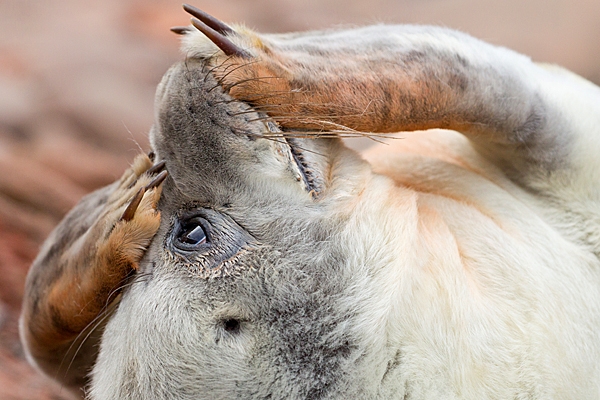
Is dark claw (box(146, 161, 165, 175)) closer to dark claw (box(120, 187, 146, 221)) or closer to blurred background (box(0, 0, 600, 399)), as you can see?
dark claw (box(120, 187, 146, 221))

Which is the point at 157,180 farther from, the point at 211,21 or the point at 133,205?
the point at 211,21

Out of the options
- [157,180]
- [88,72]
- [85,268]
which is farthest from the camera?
[88,72]

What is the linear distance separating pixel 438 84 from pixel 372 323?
72 cm

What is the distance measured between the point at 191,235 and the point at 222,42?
1.59 feet

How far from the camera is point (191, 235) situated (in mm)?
1613

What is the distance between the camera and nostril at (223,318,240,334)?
1.52 meters

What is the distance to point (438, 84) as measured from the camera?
5.94 ft

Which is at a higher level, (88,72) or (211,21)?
(211,21)

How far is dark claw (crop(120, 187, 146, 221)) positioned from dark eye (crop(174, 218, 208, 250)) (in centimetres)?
13

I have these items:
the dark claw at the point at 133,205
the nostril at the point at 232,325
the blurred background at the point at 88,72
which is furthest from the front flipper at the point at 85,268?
the blurred background at the point at 88,72

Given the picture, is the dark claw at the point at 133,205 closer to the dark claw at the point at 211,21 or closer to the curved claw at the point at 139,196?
the curved claw at the point at 139,196

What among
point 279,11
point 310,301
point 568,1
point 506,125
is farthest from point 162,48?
point 310,301

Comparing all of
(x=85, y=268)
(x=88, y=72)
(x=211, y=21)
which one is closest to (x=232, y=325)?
(x=85, y=268)

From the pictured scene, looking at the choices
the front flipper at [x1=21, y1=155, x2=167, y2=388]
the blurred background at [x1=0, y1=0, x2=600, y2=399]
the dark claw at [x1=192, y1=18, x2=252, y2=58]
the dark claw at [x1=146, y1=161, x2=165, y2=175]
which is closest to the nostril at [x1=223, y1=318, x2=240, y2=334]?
the front flipper at [x1=21, y1=155, x2=167, y2=388]
